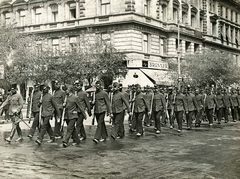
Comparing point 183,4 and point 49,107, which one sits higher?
point 183,4

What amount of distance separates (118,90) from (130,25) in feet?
66.7

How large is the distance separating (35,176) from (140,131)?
7345mm

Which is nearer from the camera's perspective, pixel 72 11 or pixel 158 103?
pixel 158 103

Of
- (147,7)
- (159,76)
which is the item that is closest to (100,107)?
(159,76)

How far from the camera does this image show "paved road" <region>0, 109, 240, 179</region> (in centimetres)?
767

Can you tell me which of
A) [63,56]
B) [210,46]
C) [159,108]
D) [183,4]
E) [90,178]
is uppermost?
[183,4]

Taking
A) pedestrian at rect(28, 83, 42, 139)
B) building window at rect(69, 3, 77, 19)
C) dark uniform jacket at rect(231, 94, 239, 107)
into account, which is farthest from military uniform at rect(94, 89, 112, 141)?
building window at rect(69, 3, 77, 19)

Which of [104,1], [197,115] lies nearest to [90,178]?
[197,115]

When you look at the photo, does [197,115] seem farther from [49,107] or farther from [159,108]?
[49,107]

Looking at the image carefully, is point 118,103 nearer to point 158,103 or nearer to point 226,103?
point 158,103

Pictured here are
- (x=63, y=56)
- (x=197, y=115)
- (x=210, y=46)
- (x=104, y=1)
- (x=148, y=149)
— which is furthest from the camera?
(x=210, y=46)

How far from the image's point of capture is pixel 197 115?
18.3m

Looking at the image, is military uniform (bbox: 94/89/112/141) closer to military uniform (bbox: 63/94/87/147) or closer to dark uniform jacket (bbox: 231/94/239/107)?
military uniform (bbox: 63/94/87/147)

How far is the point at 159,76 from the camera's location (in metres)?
34.4
